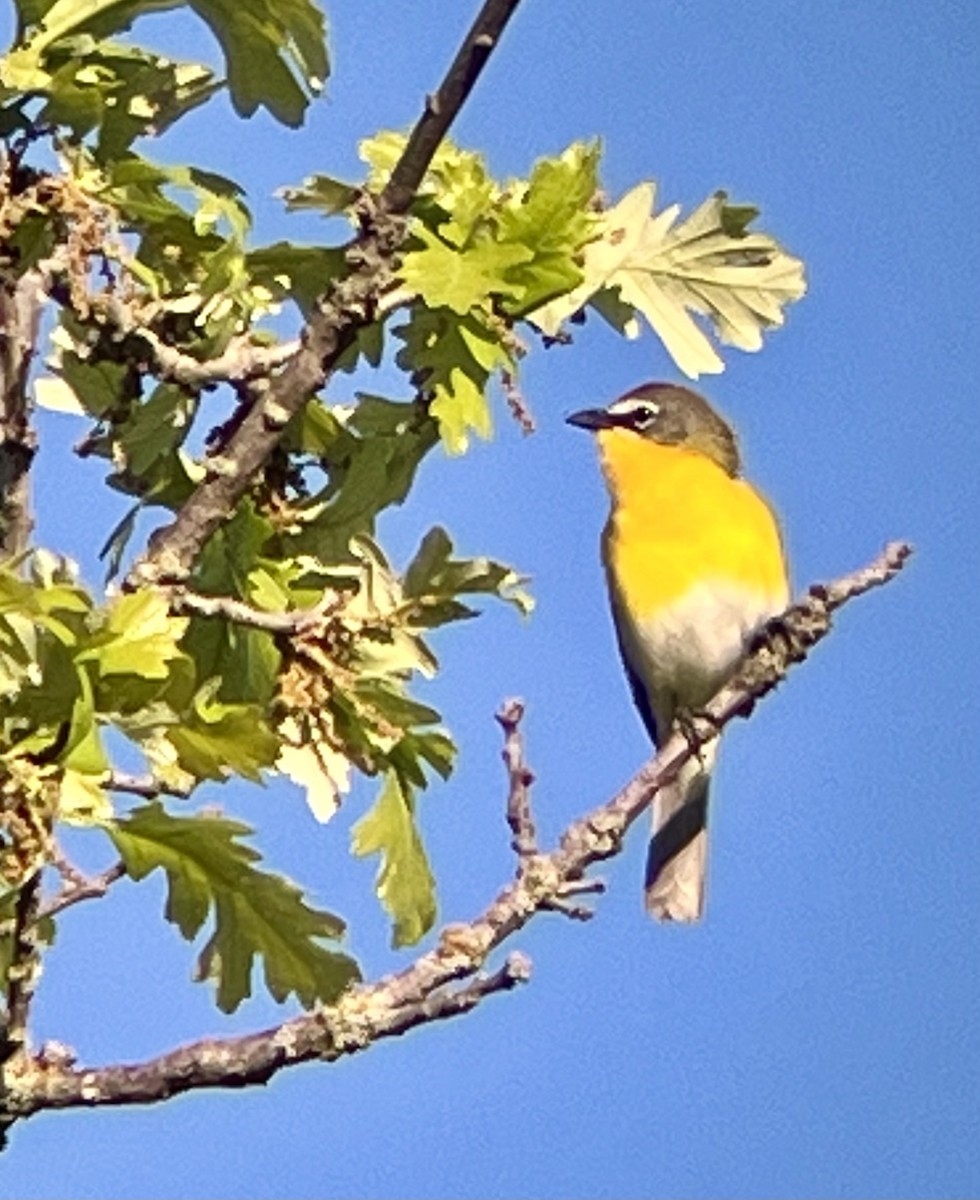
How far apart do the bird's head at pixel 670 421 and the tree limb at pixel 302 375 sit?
12.9 ft

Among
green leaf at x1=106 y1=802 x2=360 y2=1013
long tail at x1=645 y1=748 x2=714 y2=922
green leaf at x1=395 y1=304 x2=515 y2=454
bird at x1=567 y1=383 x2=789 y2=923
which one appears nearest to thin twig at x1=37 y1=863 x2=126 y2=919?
green leaf at x1=106 y1=802 x2=360 y2=1013

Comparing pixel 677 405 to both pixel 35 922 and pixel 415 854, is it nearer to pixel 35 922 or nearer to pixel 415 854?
pixel 415 854

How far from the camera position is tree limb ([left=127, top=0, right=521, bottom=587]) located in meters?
2.48

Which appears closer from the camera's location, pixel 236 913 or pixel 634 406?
pixel 236 913

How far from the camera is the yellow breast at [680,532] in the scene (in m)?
6.15

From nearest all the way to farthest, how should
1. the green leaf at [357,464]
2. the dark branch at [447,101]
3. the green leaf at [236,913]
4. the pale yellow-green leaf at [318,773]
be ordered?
the dark branch at [447,101] < the green leaf at [236,913] < the pale yellow-green leaf at [318,773] < the green leaf at [357,464]

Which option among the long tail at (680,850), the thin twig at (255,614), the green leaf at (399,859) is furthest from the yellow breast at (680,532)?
the thin twig at (255,614)

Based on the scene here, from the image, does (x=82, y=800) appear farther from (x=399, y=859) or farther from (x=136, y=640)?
(x=399, y=859)

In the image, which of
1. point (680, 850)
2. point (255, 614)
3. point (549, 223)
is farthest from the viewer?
point (680, 850)

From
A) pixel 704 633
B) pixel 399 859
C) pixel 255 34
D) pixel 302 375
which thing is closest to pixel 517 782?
pixel 399 859

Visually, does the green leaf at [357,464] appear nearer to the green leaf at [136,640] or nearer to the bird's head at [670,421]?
the green leaf at [136,640]

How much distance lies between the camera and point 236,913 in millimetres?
2693

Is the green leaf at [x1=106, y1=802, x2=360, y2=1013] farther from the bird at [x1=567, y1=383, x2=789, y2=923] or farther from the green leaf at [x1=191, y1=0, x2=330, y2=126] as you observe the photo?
the bird at [x1=567, y1=383, x2=789, y2=923]

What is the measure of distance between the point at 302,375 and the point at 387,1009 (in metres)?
0.68
